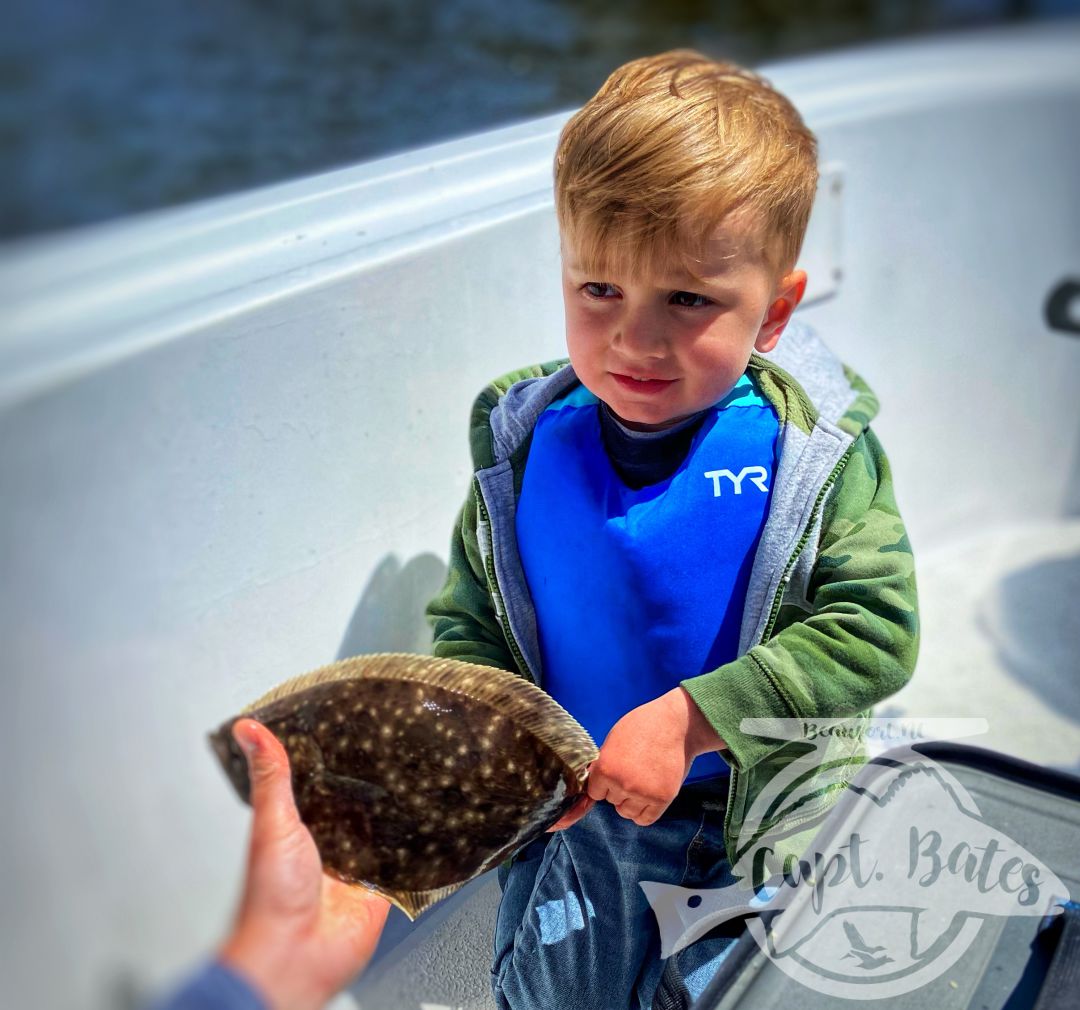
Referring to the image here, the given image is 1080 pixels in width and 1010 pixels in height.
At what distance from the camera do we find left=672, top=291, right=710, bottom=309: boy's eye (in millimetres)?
1012

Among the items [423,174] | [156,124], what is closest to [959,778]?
[423,174]

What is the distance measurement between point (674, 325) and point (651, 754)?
1.29 ft

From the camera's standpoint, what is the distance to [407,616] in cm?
138

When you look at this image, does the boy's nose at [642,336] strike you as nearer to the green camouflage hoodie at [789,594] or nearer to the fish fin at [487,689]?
the green camouflage hoodie at [789,594]

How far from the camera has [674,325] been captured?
1016 millimetres

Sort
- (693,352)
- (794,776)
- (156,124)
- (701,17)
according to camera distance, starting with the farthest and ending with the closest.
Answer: (701,17)
(156,124)
(794,776)
(693,352)

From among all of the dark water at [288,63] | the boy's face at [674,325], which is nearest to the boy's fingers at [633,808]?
the boy's face at [674,325]

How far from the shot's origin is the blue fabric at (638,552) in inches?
43.6

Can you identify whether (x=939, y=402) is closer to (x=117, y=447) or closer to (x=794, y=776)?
(x=794, y=776)

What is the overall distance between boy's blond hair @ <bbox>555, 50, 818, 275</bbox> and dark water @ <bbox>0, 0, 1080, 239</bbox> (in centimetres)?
345

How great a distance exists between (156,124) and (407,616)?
656 cm

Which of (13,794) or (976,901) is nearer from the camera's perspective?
(13,794)

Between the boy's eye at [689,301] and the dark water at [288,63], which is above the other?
the boy's eye at [689,301]

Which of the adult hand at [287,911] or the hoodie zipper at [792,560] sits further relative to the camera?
the hoodie zipper at [792,560]
